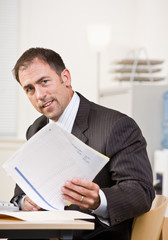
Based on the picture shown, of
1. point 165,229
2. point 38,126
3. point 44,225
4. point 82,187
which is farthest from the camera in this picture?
point 38,126

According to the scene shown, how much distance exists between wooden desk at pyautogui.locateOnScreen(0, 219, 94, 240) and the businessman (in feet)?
0.65

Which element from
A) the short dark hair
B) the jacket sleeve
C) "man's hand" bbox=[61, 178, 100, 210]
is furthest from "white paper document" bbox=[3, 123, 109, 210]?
the short dark hair

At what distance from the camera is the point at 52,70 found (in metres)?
1.82

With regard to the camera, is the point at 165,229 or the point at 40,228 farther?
the point at 165,229

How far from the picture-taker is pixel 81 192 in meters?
1.35

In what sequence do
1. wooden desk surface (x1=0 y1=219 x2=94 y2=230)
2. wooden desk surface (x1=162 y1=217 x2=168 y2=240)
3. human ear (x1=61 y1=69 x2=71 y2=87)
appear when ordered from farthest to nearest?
human ear (x1=61 y1=69 x2=71 y2=87), wooden desk surface (x1=162 y1=217 x2=168 y2=240), wooden desk surface (x1=0 y1=219 x2=94 y2=230)

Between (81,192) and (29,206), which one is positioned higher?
(81,192)

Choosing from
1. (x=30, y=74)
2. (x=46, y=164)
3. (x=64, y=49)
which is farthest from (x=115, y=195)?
(x=64, y=49)

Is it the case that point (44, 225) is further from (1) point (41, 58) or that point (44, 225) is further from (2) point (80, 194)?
(1) point (41, 58)

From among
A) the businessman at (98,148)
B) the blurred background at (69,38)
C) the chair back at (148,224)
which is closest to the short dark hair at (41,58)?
the businessman at (98,148)

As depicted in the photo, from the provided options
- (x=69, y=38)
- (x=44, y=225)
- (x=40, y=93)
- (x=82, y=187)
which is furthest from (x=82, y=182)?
(x=69, y=38)

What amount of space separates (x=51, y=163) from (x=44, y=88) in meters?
0.46

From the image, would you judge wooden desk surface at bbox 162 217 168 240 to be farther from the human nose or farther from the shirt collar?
the human nose

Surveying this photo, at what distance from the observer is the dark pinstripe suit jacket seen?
1.49 meters
